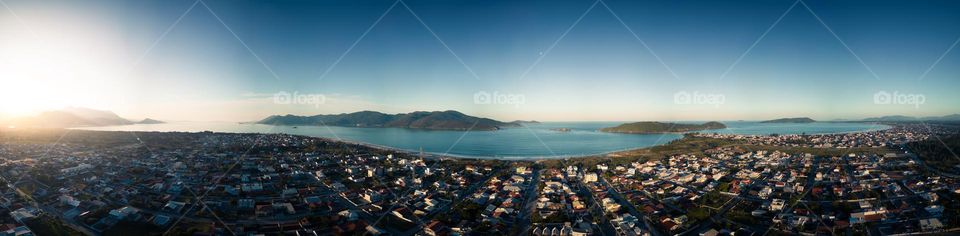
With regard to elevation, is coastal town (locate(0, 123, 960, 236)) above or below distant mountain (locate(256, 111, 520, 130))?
below

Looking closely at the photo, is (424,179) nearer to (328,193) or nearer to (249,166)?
(328,193)

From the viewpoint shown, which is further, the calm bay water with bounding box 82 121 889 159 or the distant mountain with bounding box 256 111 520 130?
the distant mountain with bounding box 256 111 520 130

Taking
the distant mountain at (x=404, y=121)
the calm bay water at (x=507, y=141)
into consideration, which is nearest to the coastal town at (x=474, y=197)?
the calm bay water at (x=507, y=141)

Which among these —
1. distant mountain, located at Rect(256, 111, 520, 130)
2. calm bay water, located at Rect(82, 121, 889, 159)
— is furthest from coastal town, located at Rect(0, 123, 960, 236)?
distant mountain, located at Rect(256, 111, 520, 130)

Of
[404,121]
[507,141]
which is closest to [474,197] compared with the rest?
[507,141]

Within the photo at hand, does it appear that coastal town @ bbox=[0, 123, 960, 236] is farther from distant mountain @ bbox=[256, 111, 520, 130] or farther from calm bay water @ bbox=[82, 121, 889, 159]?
distant mountain @ bbox=[256, 111, 520, 130]

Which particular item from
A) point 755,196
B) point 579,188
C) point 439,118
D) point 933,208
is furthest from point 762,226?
point 439,118

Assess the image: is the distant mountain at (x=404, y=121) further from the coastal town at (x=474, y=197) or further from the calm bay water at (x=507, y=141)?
the coastal town at (x=474, y=197)
